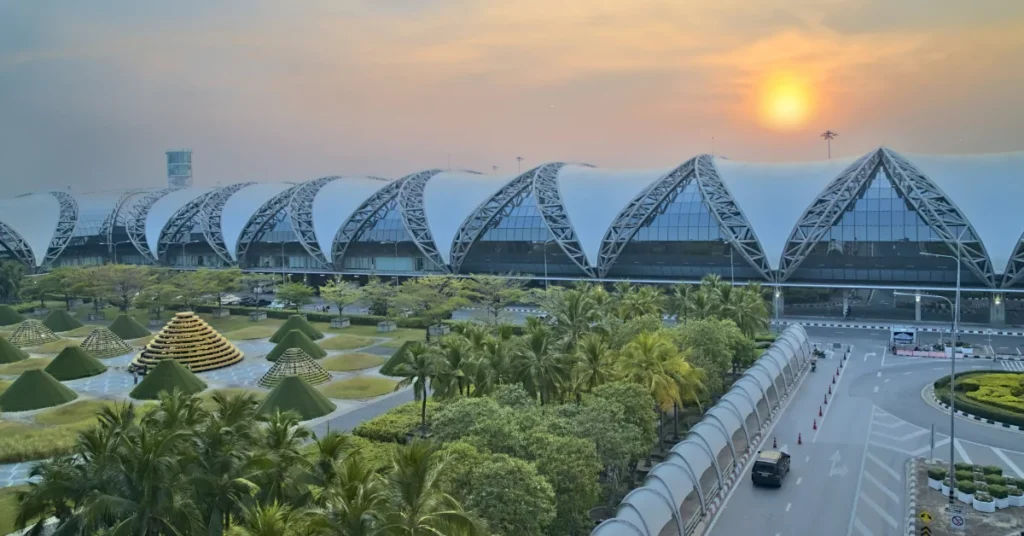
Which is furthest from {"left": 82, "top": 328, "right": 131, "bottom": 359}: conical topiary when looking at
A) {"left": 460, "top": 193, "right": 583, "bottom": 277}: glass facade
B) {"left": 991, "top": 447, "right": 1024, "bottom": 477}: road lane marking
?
{"left": 991, "top": 447, "right": 1024, "bottom": 477}: road lane marking

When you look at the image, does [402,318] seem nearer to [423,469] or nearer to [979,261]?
[979,261]

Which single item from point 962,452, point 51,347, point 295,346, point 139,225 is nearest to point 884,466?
point 962,452

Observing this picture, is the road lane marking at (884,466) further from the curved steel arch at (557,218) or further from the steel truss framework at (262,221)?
the steel truss framework at (262,221)

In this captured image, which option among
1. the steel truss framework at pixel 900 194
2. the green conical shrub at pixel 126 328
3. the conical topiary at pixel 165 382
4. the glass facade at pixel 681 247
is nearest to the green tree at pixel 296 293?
the green conical shrub at pixel 126 328

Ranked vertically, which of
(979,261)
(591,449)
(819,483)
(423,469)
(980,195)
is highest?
(980,195)

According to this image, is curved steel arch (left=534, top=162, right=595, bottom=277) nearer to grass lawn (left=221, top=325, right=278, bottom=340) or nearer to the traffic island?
grass lawn (left=221, top=325, right=278, bottom=340)

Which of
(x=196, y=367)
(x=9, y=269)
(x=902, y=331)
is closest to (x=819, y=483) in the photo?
(x=902, y=331)
